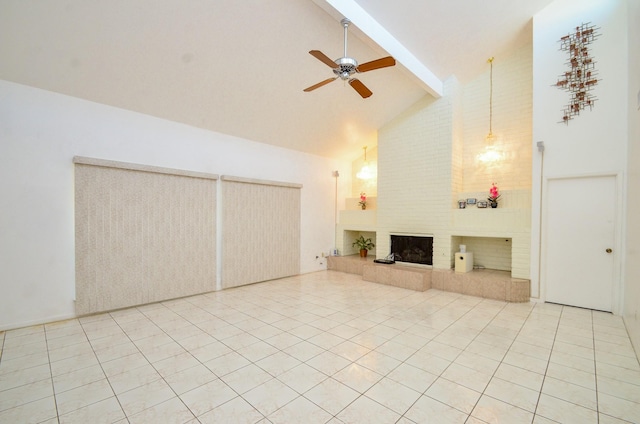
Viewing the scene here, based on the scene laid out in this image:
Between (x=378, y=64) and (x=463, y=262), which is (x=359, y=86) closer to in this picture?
(x=378, y=64)

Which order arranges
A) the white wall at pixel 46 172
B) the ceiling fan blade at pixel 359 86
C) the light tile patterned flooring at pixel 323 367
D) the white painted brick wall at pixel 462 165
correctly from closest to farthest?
the light tile patterned flooring at pixel 323 367 → the white wall at pixel 46 172 → the ceiling fan blade at pixel 359 86 → the white painted brick wall at pixel 462 165

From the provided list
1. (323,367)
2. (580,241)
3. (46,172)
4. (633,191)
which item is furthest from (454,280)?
(46,172)

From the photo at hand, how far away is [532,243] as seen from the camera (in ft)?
15.6

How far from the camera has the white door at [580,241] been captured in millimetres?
4202

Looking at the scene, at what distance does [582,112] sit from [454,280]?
330 centimetres

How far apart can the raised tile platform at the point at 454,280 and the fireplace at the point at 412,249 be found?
28 centimetres

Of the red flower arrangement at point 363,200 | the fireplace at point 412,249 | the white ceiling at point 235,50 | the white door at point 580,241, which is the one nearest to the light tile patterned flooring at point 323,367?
the white door at point 580,241

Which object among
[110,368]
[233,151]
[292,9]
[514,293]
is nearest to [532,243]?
[514,293]

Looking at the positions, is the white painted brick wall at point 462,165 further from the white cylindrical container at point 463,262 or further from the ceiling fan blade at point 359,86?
the ceiling fan blade at point 359,86

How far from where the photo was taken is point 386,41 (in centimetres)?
428

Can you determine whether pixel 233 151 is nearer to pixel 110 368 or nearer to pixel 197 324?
pixel 197 324

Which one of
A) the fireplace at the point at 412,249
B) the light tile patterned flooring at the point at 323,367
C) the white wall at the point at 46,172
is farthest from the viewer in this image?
the fireplace at the point at 412,249

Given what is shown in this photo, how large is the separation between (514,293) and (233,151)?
18.2 feet

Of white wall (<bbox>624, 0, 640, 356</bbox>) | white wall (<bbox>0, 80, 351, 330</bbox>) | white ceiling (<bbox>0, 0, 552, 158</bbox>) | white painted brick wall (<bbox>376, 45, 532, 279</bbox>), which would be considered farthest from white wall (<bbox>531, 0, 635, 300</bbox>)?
white wall (<bbox>0, 80, 351, 330</bbox>)
